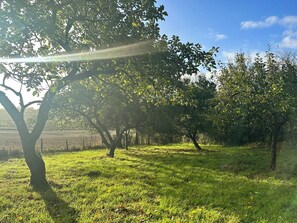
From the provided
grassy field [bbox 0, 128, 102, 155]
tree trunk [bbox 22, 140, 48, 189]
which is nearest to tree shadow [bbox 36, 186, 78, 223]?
tree trunk [bbox 22, 140, 48, 189]

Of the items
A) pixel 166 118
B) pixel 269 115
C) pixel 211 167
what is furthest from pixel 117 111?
pixel 269 115

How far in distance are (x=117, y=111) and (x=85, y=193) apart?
16086 mm

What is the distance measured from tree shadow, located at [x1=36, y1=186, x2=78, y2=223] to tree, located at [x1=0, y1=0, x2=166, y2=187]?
1.48 m

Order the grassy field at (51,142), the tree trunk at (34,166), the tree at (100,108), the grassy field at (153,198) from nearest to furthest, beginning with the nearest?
the grassy field at (153,198)
the tree trunk at (34,166)
the tree at (100,108)
the grassy field at (51,142)

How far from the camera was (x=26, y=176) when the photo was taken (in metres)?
13.5

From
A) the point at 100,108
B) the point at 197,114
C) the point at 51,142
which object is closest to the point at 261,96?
the point at 100,108

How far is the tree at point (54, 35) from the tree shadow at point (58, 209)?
4.84 ft

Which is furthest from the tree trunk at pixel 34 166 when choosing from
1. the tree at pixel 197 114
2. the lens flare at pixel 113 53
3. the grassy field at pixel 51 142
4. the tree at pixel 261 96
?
the tree at pixel 197 114

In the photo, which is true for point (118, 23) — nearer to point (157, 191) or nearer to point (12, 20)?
point (12, 20)

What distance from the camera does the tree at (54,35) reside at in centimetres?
772

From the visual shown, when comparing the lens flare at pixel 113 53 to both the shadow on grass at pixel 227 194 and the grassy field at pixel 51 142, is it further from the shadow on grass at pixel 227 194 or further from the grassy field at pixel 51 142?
the grassy field at pixel 51 142

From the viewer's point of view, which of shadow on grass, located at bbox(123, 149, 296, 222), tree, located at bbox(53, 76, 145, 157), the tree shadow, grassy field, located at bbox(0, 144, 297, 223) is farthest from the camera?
tree, located at bbox(53, 76, 145, 157)

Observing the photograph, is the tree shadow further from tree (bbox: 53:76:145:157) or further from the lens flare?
tree (bbox: 53:76:145:157)

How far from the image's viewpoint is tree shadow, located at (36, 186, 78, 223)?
7012 mm
